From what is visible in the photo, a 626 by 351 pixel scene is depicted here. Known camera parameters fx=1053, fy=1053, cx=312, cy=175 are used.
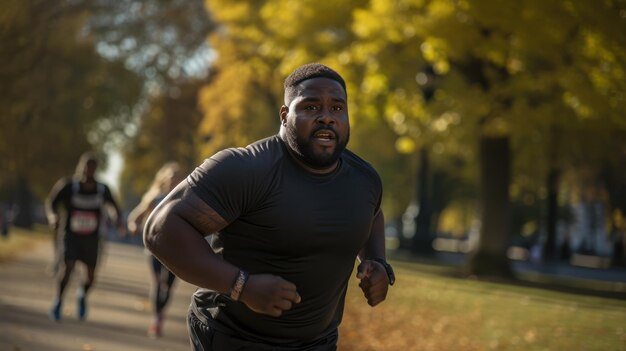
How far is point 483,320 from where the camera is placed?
14.3 metres

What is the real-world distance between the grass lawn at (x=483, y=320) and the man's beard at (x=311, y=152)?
797cm

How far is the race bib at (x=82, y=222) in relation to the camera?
12445 mm

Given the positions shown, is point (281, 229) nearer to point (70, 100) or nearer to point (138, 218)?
point (138, 218)

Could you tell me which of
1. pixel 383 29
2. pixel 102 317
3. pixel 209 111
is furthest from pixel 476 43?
pixel 209 111

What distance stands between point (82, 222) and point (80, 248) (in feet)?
1.02

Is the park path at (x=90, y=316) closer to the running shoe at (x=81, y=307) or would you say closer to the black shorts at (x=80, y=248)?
the running shoe at (x=81, y=307)

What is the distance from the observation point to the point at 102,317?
13.0 metres

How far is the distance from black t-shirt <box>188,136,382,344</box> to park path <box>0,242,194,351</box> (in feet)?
20.7

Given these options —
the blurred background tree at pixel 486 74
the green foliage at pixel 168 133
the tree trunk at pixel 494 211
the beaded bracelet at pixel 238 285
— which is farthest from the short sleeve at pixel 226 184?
the green foliage at pixel 168 133

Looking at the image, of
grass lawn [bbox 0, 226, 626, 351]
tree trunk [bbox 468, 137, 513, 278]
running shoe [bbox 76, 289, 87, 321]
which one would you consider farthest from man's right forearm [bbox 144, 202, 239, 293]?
tree trunk [bbox 468, 137, 513, 278]

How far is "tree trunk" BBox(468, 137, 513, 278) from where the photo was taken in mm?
23406

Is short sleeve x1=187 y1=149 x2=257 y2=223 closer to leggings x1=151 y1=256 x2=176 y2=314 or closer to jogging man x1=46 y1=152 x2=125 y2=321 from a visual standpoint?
leggings x1=151 y1=256 x2=176 y2=314

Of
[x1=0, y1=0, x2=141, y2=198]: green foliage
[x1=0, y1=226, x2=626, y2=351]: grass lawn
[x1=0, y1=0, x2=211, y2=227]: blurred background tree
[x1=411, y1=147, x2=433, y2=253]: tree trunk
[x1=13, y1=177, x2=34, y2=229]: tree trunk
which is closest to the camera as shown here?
[x1=0, y1=226, x2=626, y2=351]: grass lawn

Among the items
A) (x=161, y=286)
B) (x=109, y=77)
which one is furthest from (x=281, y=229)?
(x=109, y=77)
